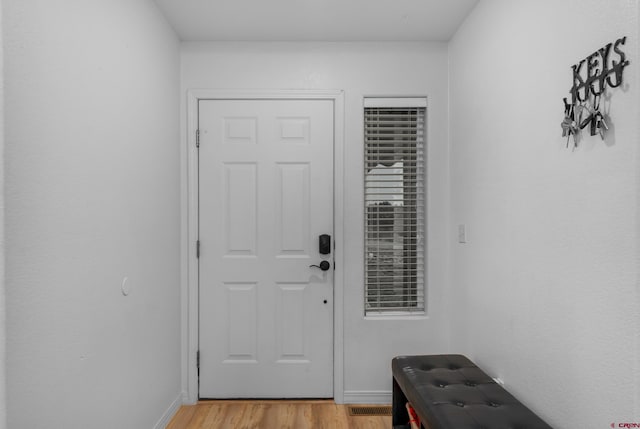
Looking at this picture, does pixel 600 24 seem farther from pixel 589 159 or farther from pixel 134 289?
pixel 134 289

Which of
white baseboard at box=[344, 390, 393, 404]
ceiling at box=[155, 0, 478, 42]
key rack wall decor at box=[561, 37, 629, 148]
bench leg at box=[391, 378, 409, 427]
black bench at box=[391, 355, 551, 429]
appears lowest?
white baseboard at box=[344, 390, 393, 404]

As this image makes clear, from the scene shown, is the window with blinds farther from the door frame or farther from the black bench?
the black bench

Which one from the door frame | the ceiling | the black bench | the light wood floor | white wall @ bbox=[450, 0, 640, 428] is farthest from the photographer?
the door frame

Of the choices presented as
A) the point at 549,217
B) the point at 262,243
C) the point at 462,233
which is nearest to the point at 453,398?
the point at 549,217

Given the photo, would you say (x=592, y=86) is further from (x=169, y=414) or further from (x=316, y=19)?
(x=169, y=414)

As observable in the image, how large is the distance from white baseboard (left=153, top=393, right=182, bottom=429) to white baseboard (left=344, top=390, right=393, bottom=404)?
3.66 feet

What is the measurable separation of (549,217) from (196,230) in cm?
208

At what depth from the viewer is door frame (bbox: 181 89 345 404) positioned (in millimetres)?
2637

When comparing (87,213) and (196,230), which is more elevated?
(87,213)

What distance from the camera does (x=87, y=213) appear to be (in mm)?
1540

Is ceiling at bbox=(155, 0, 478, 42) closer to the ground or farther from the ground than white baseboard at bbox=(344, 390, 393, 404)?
farther from the ground

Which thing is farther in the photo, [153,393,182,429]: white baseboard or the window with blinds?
the window with blinds

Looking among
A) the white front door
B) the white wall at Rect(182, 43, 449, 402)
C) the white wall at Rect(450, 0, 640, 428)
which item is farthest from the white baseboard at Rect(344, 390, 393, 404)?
the white wall at Rect(450, 0, 640, 428)

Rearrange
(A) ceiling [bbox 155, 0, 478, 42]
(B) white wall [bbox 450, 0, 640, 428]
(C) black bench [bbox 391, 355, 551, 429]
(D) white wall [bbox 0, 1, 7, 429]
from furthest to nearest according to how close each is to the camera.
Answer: (A) ceiling [bbox 155, 0, 478, 42] < (C) black bench [bbox 391, 355, 551, 429] < (B) white wall [bbox 450, 0, 640, 428] < (D) white wall [bbox 0, 1, 7, 429]
